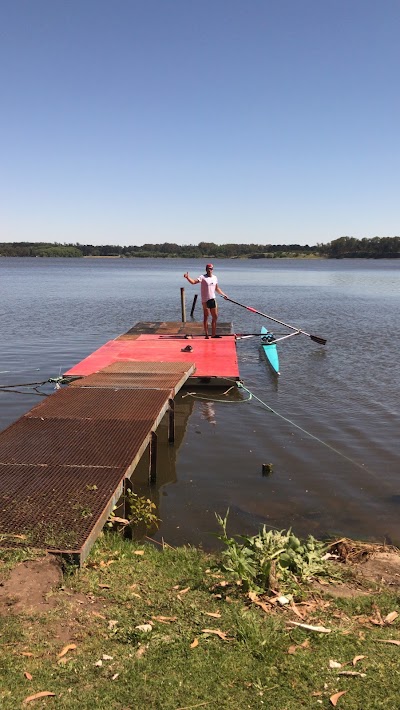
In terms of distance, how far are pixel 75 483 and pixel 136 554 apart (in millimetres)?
963

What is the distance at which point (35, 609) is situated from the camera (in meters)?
3.68

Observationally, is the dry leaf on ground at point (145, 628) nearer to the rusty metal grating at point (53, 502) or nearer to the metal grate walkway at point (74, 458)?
the metal grate walkway at point (74, 458)

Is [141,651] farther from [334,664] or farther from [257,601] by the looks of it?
[334,664]

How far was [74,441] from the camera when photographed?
663cm

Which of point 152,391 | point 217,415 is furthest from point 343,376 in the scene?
point 152,391

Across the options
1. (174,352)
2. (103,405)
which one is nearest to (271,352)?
(174,352)

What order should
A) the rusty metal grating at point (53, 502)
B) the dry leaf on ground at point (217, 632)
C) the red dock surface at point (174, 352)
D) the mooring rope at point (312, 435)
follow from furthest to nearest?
the red dock surface at point (174, 352) → the mooring rope at point (312, 435) → the rusty metal grating at point (53, 502) → the dry leaf on ground at point (217, 632)

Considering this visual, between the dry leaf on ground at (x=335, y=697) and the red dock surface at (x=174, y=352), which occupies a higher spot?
the red dock surface at (x=174, y=352)

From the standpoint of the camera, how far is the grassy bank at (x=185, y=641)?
3.02 meters

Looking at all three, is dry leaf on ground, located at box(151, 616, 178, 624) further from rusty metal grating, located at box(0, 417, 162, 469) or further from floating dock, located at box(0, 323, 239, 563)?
rusty metal grating, located at box(0, 417, 162, 469)

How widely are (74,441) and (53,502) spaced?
5.56 ft

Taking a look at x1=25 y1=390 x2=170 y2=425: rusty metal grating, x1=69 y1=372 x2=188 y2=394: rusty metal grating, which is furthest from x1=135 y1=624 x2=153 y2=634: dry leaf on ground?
x1=69 y1=372 x2=188 y2=394: rusty metal grating

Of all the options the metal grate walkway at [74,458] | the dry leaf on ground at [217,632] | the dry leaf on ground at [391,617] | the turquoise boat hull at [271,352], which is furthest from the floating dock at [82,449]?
the turquoise boat hull at [271,352]

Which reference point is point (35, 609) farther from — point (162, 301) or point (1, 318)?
point (162, 301)
